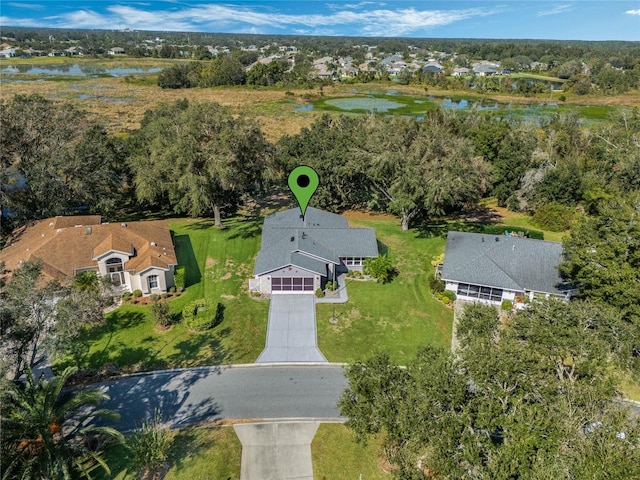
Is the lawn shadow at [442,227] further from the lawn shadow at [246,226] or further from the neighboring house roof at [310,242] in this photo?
the lawn shadow at [246,226]

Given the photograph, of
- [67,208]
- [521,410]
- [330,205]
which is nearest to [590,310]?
[521,410]

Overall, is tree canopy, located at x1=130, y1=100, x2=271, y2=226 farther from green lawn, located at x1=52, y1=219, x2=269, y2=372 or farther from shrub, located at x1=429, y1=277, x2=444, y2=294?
shrub, located at x1=429, y1=277, x2=444, y2=294

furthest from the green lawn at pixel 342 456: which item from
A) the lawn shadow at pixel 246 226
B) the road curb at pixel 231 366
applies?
the lawn shadow at pixel 246 226

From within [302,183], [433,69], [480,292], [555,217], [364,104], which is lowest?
[480,292]

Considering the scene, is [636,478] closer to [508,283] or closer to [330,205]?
[508,283]

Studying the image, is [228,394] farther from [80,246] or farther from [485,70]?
[485,70]

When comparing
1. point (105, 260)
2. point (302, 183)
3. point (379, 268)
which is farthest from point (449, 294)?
point (105, 260)

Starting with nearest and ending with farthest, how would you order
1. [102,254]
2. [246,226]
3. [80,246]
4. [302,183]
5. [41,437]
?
[41,437] → [102,254] → [80,246] → [302,183] → [246,226]
